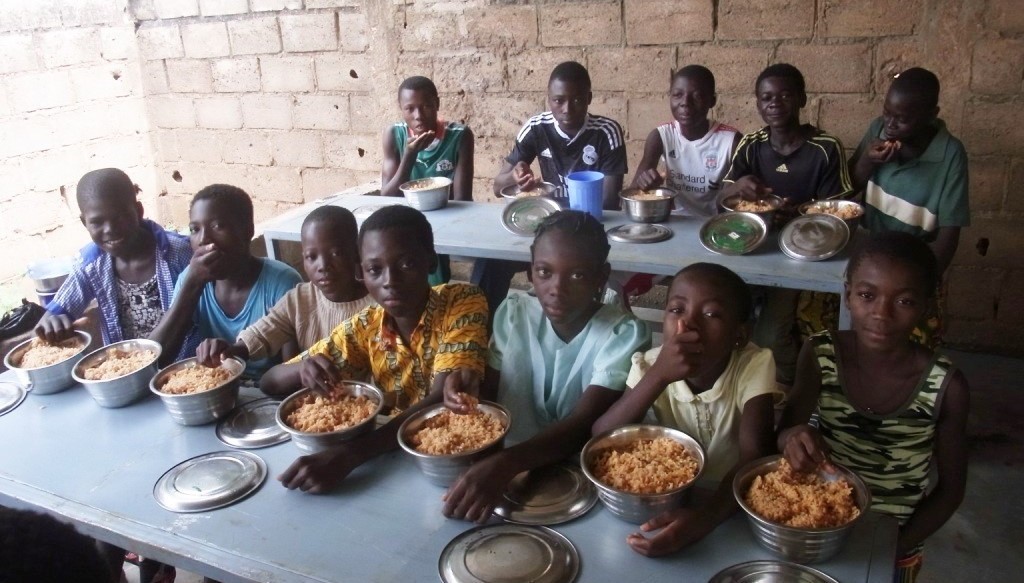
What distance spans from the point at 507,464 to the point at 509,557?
0.22 m

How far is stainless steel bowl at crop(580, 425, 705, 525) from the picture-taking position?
1363mm

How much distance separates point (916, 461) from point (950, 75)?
108 inches

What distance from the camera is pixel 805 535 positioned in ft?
4.09

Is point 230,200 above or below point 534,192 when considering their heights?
above

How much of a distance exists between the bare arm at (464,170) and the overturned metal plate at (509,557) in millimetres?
2918

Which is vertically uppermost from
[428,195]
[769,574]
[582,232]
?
[582,232]

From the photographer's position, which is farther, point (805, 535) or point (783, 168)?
point (783, 168)

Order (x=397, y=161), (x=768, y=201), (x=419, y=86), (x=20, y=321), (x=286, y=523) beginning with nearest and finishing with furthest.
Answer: (x=286, y=523) < (x=768, y=201) < (x=20, y=321) < (x=419, y=86) < (x=397, y=161)

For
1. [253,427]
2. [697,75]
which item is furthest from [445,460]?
[697,75]

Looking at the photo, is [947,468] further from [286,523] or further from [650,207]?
[650,207]

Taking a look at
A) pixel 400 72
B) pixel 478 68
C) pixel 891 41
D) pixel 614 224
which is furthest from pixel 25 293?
pixel 891 41

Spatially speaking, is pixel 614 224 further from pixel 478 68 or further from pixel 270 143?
pixel 270 143

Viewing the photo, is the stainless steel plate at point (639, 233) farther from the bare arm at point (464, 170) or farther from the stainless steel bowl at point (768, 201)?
the bare arm at point (464, 170)

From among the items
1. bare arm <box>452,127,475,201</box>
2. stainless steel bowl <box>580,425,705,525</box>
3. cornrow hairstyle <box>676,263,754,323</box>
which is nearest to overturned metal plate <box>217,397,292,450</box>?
stainless steel bowl <box>580,425,705,525</box>
